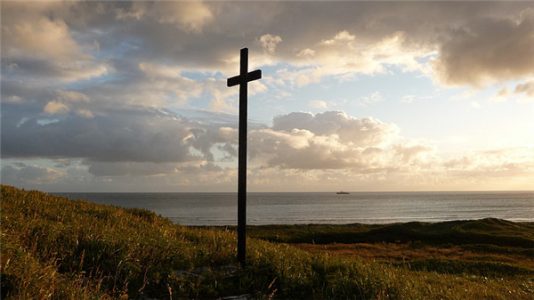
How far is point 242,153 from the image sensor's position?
1120cm

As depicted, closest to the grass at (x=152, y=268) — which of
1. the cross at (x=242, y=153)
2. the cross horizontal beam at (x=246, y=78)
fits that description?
the cross at (x=242, y=153)

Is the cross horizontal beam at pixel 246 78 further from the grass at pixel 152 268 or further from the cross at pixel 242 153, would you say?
the grass at pixel 152 268

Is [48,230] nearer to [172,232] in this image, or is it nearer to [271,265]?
[172,232]

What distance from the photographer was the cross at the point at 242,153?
11.1 metres

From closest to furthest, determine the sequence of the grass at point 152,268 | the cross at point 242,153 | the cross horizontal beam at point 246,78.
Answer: the grass at point 152,268 < the cross at point 242,153 < the cross horizontal beam at point 246,78

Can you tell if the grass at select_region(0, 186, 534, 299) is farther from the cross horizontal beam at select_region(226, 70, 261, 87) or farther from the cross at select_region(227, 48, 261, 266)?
the cross horizontal beam at select_region(226, 70, 261, 87)

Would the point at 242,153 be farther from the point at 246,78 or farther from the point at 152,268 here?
the point at 152,268

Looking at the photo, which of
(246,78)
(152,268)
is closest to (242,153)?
(246,78)

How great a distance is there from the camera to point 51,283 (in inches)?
270

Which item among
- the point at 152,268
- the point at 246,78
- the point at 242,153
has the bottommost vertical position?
the point at 152,268

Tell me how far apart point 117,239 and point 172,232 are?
3313 millimetres

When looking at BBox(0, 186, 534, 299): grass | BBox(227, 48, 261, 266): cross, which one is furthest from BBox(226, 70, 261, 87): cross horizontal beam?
BBox(0, 186, 534, 299): grass

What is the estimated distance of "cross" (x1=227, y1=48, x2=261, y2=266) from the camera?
1106cm

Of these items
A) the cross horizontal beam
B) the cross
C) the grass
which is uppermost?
the cross horizontal beam
